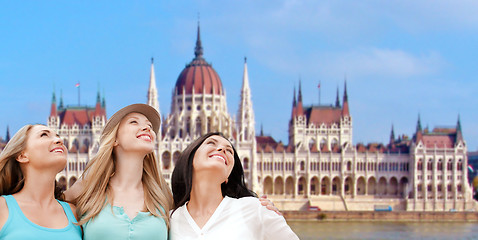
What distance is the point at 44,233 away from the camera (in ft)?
17.4

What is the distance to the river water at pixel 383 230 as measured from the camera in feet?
152

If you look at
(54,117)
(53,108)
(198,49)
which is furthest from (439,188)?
(53,108)

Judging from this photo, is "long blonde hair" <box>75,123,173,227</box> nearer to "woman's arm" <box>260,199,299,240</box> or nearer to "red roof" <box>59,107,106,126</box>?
"woman's arm" <box>260,199,299,240</box>

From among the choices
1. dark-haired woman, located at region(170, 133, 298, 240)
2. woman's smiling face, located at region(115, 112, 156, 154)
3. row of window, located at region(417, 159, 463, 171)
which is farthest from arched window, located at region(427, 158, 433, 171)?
woman's smiling face, located at region(115, 112, 156, 154)

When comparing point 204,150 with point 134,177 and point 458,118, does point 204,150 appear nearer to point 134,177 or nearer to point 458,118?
point 134,177

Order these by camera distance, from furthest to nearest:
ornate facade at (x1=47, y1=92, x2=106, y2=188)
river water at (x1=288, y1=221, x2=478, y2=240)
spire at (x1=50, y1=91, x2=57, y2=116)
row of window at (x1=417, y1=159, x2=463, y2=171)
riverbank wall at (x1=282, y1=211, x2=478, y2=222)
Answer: spire at (x1=50, y1=91, x2=57, y2=116) → ornate facade at (x1=47, y1=92, x2=106, y2=188) → row of window at (x1=417, y1=159, x2=463, y2=171) → riverbank wall at (x1=282, y1=211, x2=478, y2=222) → river water at (x1=288, y1=221, x2=478, y2=240)

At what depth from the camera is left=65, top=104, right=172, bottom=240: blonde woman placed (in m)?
5.58

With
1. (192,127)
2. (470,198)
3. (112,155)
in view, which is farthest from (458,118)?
(112,155)

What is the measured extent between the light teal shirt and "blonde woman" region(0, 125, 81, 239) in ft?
0.45

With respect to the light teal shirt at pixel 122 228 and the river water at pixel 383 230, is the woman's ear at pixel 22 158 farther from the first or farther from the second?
the river water at pixel 383 230

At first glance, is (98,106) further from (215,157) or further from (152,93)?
(215,157)

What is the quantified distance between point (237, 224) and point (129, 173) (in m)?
1.09

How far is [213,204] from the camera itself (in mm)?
5832

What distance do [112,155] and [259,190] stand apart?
68757 millimetres
